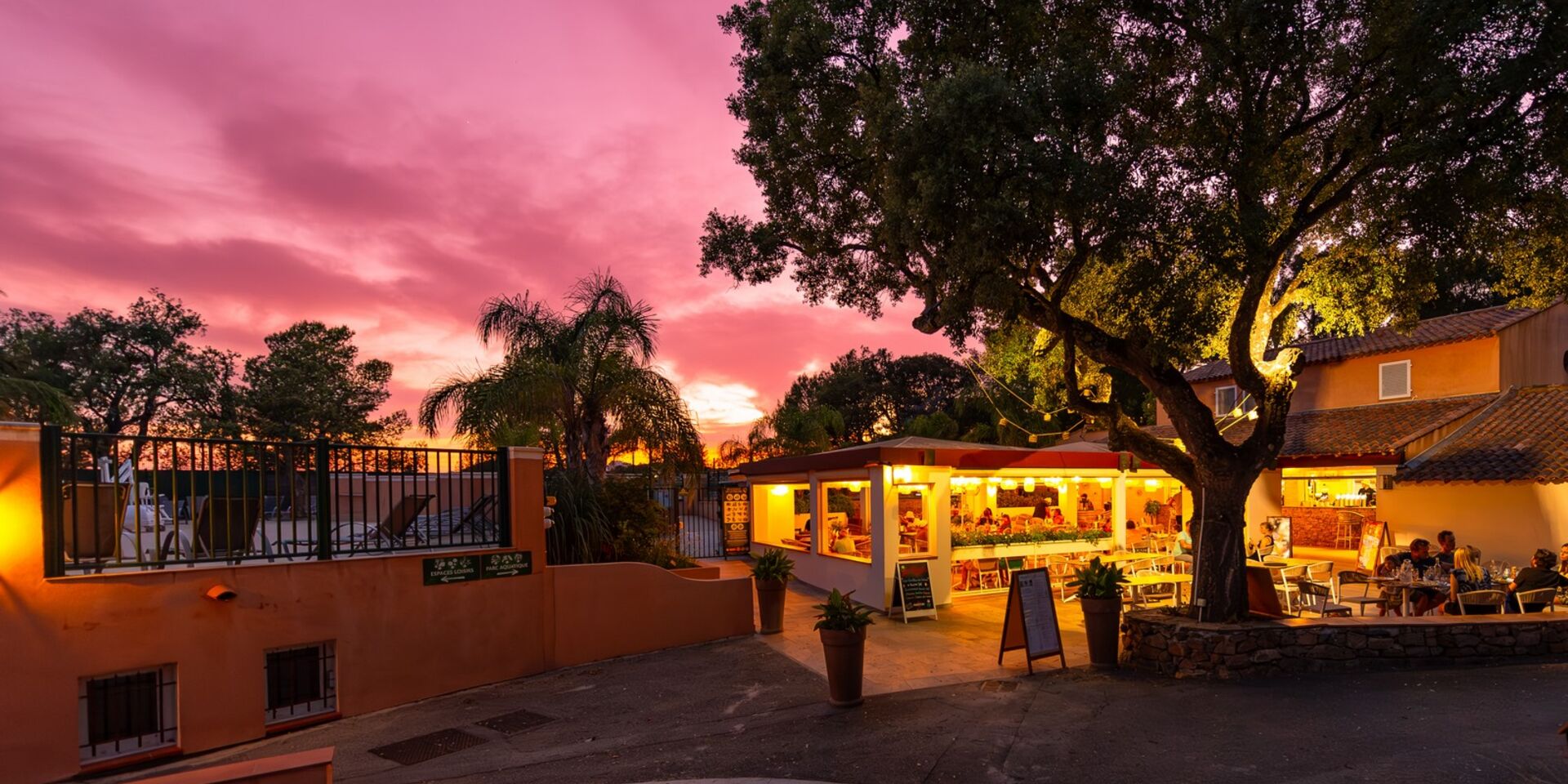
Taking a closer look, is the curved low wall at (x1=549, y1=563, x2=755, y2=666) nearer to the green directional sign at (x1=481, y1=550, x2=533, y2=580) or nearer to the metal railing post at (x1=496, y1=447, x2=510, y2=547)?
the green directional sign at (x1=481, y1=550, x2=533, y2=580)

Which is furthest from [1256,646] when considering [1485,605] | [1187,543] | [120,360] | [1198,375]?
[120,360]

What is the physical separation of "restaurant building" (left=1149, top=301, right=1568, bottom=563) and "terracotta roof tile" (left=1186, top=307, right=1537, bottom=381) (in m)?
0.04

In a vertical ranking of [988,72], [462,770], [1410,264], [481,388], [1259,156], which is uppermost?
[988,72]

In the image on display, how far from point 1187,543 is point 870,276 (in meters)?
8.25

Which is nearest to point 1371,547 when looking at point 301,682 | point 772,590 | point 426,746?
point 772,590

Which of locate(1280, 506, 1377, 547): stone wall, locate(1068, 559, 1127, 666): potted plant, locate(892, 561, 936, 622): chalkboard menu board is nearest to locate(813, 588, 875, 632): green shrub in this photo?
locate(1068, 559, 1127, 666): potted plant

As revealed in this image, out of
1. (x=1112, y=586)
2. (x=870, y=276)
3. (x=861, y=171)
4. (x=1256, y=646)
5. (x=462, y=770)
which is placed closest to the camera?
(x=462, y=770)

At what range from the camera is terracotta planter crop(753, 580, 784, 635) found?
41.6 feet

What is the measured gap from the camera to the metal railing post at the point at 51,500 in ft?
23.9

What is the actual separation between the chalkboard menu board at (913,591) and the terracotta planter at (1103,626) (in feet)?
12.1

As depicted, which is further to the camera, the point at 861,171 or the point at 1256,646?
the point at 861,171

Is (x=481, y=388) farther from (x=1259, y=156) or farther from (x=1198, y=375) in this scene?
(x=1198, y=375)

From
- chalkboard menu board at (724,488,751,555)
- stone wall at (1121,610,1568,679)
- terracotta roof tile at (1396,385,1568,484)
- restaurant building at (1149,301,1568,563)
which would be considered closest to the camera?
stone wall at (1121,610,1568,679)

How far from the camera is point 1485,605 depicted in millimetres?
10180
